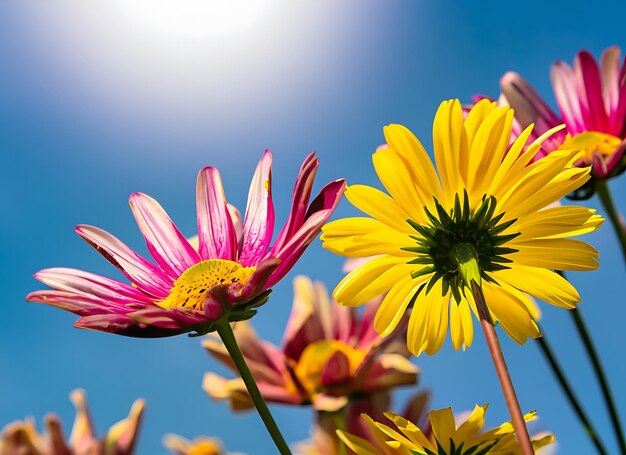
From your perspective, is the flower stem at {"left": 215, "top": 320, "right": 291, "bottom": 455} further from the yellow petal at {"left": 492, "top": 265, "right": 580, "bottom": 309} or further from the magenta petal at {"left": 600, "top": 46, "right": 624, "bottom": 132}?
the magenta petal at {"left": 600, "top": 46, "right": 624, "bottom": 132}

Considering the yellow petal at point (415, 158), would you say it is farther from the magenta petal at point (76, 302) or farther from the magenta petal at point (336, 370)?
the magenta petal at point (336, 370)

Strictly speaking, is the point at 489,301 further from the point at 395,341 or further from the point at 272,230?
the point at 395,341

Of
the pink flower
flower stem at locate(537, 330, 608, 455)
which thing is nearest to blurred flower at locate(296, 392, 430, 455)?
flower stem at locate(537, 330, 608, 455)

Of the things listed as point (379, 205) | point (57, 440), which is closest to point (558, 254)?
point (379, 205)

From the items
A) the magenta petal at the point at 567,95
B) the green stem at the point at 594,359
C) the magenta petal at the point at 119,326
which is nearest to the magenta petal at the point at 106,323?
the magenta petal at the point at 119,326

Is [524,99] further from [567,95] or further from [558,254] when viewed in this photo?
[558,254]

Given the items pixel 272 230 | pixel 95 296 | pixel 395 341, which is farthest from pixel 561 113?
pixel 95 296
